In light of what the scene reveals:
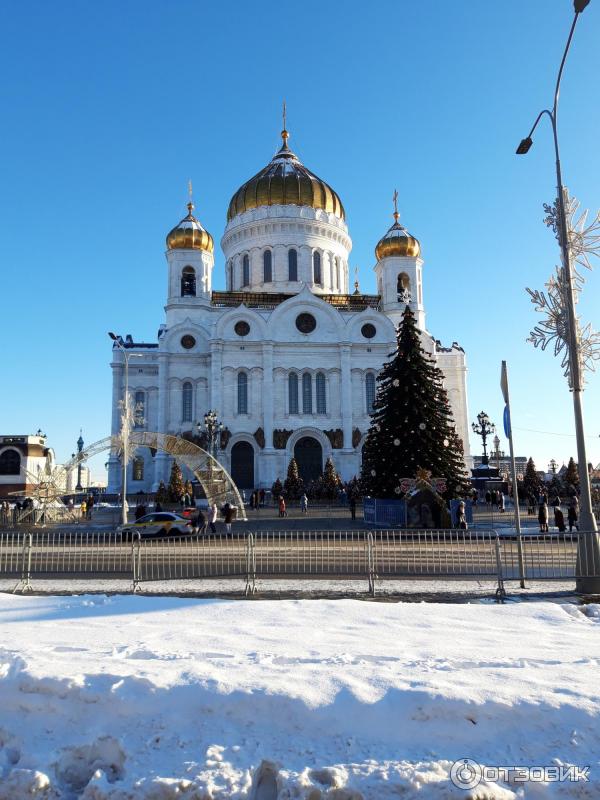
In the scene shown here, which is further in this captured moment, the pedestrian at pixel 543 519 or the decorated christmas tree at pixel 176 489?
the decorated christmas tree at pixel 176 489

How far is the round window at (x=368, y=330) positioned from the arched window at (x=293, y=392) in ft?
21.9

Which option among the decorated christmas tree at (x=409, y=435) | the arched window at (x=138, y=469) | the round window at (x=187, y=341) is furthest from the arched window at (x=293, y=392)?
the decorated christmas tree at (x=409, y=435)

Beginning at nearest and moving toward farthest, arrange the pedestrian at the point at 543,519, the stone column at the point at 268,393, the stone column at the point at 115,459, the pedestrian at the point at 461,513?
the pedestrian at the point at 543,519 → the pedestrian at the point at 461,513 → the stone column at the point at 268,393 → the stone column at the point at 115,459

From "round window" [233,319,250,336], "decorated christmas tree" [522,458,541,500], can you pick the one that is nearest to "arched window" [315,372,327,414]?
"round window" [233,319,250,336]

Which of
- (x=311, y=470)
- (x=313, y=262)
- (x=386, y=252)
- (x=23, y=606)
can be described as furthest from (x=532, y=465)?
(x=23, y=606)

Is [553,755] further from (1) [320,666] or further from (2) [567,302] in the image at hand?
(2) [567,302]

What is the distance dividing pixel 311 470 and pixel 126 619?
37560mm

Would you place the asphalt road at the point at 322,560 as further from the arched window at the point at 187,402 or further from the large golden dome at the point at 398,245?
the large golden dome at the point at 398,245

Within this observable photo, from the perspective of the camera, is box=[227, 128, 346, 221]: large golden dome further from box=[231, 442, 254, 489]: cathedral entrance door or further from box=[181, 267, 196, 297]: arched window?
box=[231, 442, 254, 489]: cathedral entrance door

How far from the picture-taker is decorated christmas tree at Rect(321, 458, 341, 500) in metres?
38.7

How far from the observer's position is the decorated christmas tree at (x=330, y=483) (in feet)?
127

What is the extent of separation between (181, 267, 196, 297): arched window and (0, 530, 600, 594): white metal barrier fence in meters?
37.4

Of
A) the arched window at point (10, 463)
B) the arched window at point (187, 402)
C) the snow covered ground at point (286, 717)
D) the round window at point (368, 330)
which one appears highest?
the round window at point (368, 330)

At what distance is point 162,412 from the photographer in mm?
45156
